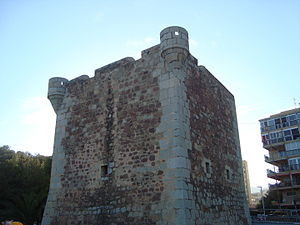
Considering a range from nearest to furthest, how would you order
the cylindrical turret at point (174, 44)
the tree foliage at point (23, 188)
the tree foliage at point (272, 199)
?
the cylindrical turret at point (174, 44), the tree foliage at point (23, 188), the tree foliage at point (272, 199)

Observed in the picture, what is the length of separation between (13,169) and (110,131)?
12987 mm

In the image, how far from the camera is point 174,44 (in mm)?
8531

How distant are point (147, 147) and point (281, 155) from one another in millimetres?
29630

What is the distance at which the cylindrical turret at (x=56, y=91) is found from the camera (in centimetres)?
1152

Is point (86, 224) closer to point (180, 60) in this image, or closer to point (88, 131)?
point (88, 131)

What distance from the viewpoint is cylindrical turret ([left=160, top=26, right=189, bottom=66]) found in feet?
28.1

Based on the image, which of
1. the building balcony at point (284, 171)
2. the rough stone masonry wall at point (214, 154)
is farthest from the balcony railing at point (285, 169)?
the rough stone masonry wall at point (214, 154)

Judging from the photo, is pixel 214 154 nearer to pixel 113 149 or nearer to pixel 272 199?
pixel 113 149

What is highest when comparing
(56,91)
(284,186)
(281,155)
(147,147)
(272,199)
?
(281,155)

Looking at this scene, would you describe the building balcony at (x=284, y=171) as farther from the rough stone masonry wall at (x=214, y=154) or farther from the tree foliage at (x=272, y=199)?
the rough stone masonry wall at (x=214, y=154)

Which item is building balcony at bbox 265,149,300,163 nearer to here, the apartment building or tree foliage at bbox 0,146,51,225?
the apartment building

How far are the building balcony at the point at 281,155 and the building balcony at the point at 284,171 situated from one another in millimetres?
1098

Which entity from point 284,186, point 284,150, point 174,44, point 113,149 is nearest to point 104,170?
point 113,149

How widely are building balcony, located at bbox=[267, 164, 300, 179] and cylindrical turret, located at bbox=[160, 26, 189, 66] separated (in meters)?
28.2
